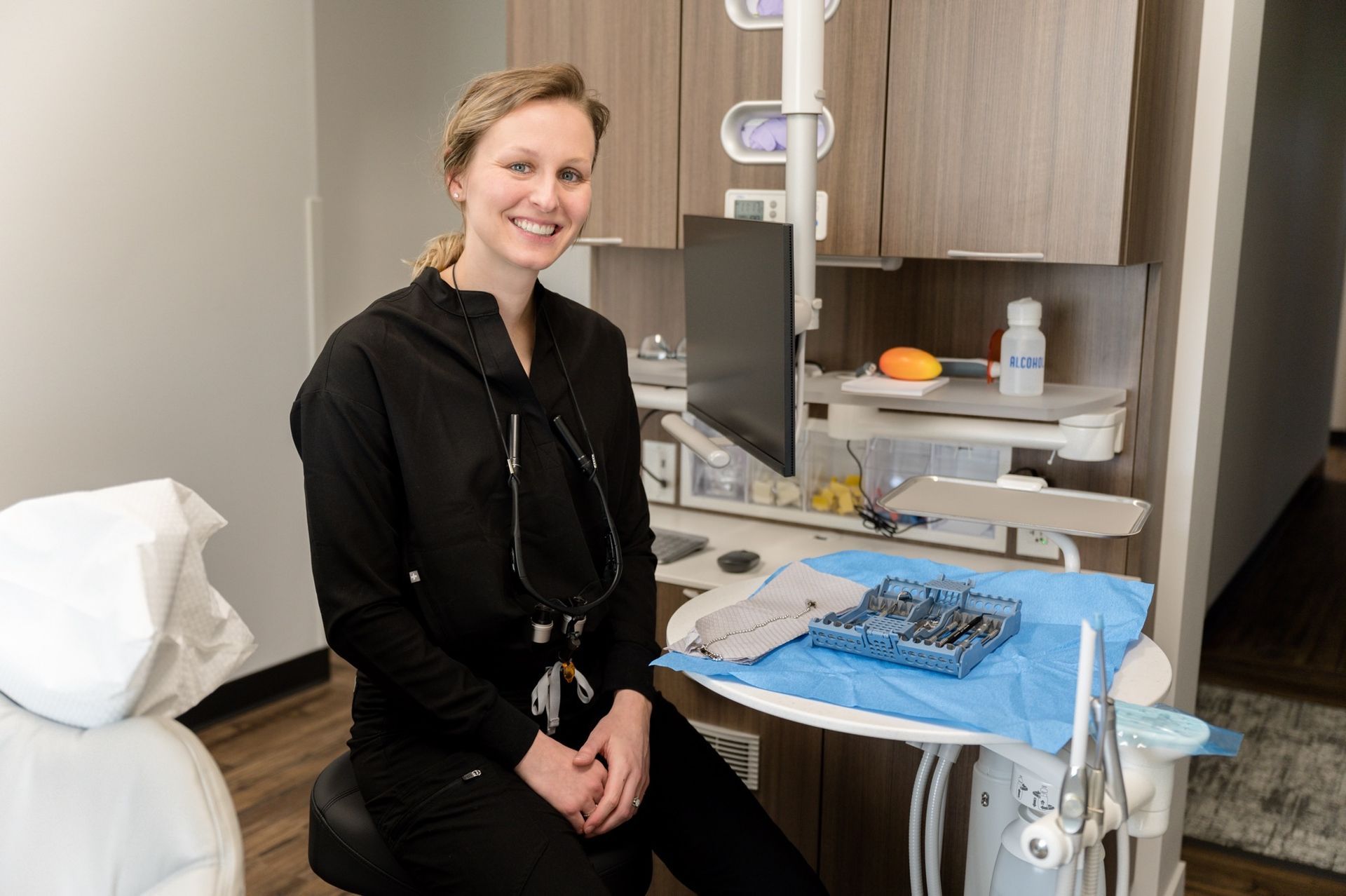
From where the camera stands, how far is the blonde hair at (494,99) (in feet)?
5.01

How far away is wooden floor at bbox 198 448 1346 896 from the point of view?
242 centimetres

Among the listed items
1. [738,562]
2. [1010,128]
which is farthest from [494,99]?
[738,562]

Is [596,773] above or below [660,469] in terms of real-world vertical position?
below

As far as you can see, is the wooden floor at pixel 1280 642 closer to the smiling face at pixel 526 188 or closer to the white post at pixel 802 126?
the white post at pixel 802 126

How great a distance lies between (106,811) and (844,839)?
Result: 1340 millimetres

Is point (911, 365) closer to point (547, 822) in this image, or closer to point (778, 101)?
point (778, 101)

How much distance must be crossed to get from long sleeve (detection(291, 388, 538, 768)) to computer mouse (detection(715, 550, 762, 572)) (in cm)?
73

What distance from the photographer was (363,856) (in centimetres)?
148

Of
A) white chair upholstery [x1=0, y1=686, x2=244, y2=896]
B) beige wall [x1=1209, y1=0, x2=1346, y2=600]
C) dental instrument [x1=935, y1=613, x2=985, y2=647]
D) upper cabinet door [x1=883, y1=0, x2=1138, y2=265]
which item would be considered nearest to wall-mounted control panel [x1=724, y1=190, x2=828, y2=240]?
upper cabinet door [x1=883, y1=0, x2=1138, y2=265]

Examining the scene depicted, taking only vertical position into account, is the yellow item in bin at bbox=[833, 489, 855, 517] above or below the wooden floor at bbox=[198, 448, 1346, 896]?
above

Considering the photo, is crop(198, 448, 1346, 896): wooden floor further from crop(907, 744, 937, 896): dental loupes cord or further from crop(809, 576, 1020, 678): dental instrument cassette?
crop(809, 576, 1020, 678): dental instrument cassette

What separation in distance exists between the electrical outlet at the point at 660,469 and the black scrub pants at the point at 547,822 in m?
0.96

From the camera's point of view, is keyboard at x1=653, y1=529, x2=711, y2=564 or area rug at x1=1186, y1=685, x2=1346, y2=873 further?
area rug at x1=1186, y1=685, x2=1346, y2=873

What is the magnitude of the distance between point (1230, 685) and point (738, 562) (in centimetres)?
211
